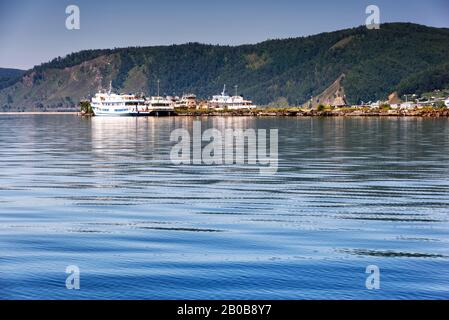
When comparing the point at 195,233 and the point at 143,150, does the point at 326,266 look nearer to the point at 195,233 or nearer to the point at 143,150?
the point at 195,233

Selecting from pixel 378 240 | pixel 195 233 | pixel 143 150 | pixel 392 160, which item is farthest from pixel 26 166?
pixel 378 240

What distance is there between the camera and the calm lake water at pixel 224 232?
696 inches

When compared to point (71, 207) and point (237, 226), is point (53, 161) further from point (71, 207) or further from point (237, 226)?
point (237, 226)

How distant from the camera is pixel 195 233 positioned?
23.6 metres

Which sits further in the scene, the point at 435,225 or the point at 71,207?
the point at 71,207

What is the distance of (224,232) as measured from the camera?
77.7 feet

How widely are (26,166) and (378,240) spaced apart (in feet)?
92.0

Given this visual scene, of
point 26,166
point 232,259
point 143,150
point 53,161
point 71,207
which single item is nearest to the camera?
point 232,259

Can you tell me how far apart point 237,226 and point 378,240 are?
4.39 metres

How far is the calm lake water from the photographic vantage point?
17.7 meters

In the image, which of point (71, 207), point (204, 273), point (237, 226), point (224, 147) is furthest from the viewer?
point (224, 147)
